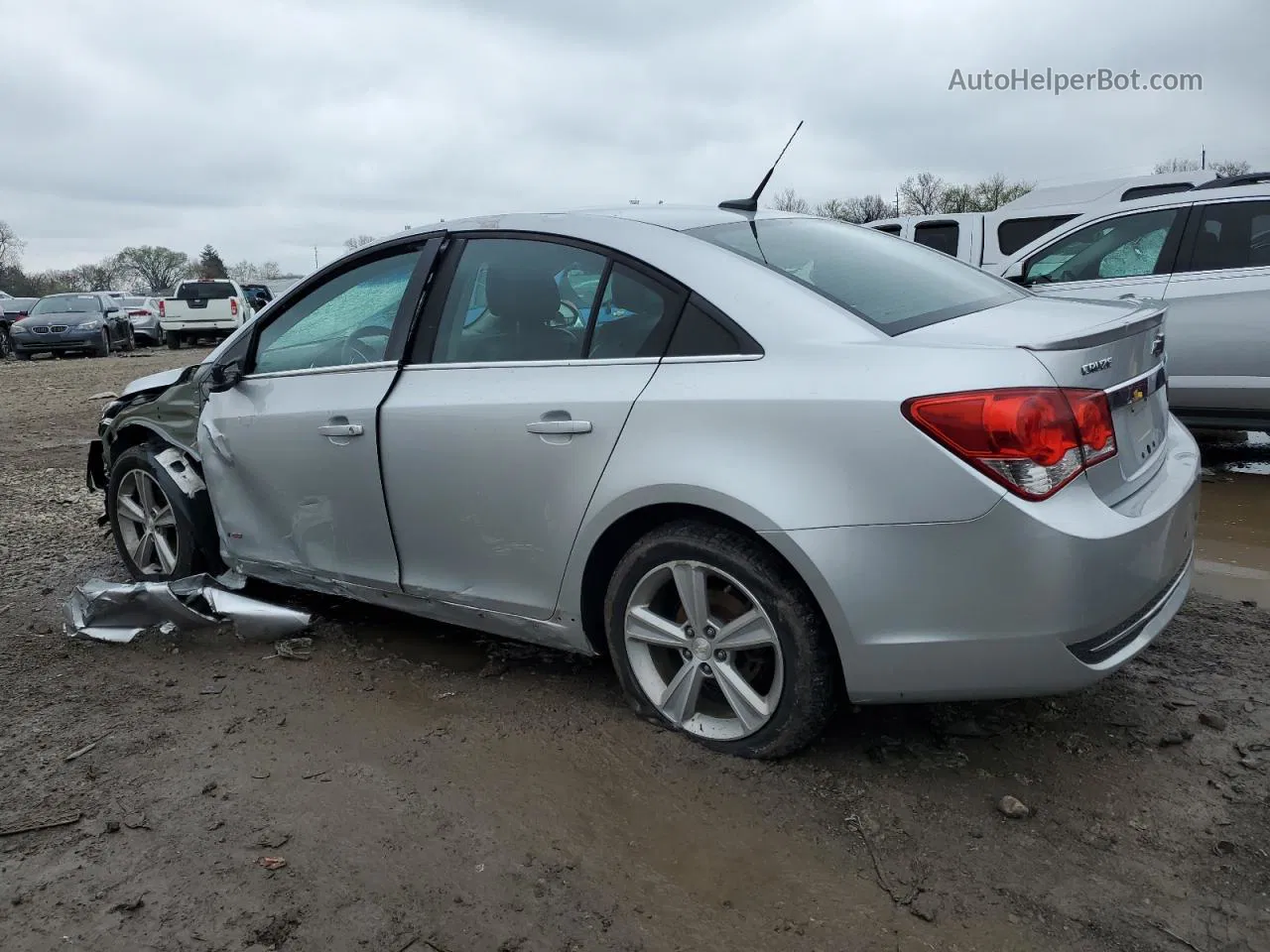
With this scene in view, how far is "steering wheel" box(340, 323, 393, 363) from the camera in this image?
3595mm

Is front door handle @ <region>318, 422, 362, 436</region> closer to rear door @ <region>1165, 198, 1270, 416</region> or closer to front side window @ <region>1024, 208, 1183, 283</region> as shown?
rear door @ <region>1165, 198, 1270, 416</region>

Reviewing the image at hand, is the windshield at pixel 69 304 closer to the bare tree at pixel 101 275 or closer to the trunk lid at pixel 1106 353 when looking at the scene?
the trunk lid at pixel 1106 353

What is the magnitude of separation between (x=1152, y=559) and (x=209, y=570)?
3629 mm

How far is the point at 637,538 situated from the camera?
295 centimetres

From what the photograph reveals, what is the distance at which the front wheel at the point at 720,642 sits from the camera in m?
Result: 2.63

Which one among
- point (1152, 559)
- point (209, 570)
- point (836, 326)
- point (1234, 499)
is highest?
point (836, 326)

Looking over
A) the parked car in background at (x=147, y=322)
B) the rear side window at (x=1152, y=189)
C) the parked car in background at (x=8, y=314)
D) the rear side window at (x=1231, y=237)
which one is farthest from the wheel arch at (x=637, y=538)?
the parked car in background at (x=147, y=322)

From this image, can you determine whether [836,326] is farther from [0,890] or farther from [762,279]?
[0,890]

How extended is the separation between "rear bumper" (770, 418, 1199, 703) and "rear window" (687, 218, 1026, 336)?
0.60 meters

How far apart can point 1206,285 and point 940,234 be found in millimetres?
5826

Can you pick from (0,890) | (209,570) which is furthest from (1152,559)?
(209,570)

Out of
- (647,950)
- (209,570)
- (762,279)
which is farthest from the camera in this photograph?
(209,570)

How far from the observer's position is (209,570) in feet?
14.4

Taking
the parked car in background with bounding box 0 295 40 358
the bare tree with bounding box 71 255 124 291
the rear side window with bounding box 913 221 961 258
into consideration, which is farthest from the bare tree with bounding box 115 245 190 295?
the rear side window with bounding box 913 221 961 258
